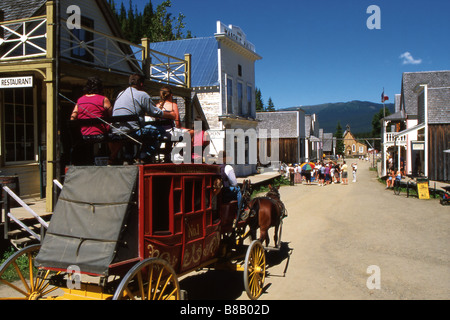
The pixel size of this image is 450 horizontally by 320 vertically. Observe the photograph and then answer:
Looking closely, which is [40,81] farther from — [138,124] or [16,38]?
[138,124]

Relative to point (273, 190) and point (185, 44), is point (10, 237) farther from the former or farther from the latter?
point (185, 44)

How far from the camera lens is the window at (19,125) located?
1080 cm

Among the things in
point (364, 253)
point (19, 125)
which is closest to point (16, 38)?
point (19, 125)

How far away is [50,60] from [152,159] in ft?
17.3

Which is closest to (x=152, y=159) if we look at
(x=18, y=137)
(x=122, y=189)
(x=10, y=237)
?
(x=122, y=189)

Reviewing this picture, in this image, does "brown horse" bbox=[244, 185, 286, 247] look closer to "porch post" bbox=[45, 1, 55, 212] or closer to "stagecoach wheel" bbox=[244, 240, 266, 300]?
"stagecoach wheel" bbox=[244, 240, 266, 300]

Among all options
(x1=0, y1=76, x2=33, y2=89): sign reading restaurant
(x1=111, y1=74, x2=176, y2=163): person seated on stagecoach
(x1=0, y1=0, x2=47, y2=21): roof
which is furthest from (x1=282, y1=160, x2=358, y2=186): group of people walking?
(x1=111, y1=74, x2=176, y2=163): person seated on stagecoach

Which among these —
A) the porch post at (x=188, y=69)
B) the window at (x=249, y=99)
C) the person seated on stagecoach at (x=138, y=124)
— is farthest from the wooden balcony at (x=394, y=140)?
the person seated on stagecoach at (x=138, y=124)

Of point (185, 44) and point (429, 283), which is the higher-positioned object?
point (185, 44)

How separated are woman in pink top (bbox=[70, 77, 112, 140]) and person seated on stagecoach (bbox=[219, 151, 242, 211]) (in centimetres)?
239

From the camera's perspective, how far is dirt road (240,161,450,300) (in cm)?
714

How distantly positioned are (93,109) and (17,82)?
4.71 meters

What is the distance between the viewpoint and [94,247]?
167 inches

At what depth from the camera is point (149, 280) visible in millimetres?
4324
